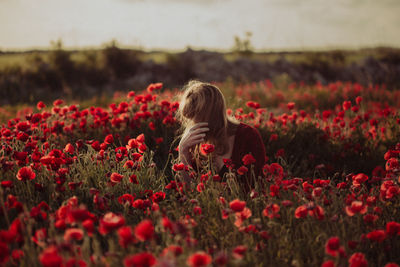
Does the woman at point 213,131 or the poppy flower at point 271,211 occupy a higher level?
the woman at point 213,131

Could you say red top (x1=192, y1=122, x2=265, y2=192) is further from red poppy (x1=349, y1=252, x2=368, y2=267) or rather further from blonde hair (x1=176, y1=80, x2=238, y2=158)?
red poppy (x1=349, y1=252, x2=368, y2=267)

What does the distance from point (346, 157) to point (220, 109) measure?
265cm

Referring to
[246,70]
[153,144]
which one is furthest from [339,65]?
[153,144]

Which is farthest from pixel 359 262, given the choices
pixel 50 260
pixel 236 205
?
pixel 50 260

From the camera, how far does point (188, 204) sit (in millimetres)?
2787

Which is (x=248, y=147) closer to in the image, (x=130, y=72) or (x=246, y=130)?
(x=246, y=130)

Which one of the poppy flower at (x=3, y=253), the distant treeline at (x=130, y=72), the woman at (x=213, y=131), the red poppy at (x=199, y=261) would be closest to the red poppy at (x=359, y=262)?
the red poppy at (x=199, y=261)

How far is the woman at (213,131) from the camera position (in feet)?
9.95

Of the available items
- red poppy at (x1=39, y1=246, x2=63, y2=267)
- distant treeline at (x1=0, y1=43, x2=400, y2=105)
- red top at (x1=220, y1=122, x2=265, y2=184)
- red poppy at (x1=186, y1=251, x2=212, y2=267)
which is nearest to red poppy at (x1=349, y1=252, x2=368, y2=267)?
red poppy at (x1=186, y1=251, x2=212, y2=267)

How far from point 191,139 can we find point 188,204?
0.54 metres

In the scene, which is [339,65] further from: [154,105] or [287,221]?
[287,221]

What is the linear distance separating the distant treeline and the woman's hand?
1064 centimetres

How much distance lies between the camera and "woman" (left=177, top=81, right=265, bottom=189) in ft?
9.95

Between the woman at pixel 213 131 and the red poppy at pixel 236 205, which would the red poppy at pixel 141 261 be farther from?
the woman at pixel 213 131
